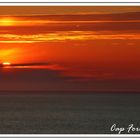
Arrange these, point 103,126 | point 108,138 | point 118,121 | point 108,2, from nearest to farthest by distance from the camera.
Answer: point 108,138 < point 108,2 < point 103,126 < point 118,121

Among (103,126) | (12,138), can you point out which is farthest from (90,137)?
(103,126)

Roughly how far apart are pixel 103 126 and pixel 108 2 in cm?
4166

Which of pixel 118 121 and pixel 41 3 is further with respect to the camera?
pixel 118 121

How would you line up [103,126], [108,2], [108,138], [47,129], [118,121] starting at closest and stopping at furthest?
[108,138] < [108,2] < [47,129] < [103,126] < [118,121]

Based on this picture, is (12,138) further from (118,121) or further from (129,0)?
(118,121)

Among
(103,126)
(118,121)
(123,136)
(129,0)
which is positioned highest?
(129,0)

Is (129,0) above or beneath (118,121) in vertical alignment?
above

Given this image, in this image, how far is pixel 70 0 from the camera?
1364 cm

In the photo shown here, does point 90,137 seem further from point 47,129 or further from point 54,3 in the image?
point 47,129

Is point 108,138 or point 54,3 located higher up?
point 54,3

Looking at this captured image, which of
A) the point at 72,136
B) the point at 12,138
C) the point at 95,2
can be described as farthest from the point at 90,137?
the point at 95,2

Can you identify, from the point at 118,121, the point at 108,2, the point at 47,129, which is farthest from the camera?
the point at 118,121

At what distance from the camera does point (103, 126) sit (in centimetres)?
5459

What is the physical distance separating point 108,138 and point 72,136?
82 centimetres
